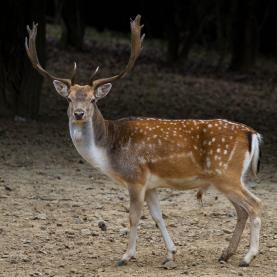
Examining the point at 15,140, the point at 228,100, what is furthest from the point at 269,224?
the point at 228,100

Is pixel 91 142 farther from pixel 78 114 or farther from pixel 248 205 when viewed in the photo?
pixel 248 205

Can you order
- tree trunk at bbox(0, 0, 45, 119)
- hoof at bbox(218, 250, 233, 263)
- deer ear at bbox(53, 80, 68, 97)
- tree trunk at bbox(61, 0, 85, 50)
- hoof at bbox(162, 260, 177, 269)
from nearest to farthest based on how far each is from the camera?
hoof at bbox(162, 260, 177, 269), hoof at bbox(218, 250, 233, 263), deer ear at bbox(53, 80, 68, 97), tree trunk at bbox(0, 0, 45, 119), tree trunk at bbox(61, 0, 85, 50)

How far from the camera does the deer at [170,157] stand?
20.9 ft

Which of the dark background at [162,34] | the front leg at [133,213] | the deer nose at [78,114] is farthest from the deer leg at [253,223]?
the dark background at [162,34]

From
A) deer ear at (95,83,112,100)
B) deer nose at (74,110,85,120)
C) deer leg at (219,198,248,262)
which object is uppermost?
deer ear at (95,83,112,100)

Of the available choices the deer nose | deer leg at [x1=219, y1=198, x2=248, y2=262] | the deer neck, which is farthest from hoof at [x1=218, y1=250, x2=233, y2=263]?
the deer nose

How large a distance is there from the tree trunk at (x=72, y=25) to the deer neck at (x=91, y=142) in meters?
17.2

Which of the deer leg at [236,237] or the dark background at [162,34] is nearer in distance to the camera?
the deer leg at [236,237]

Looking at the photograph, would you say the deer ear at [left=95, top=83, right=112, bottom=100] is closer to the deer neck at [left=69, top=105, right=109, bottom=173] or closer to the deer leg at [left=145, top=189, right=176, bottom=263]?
the deer neck at [left=69, top=105, right=109, bottom=173]

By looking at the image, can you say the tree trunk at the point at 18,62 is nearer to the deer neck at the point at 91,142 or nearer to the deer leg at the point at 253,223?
the deer neck at the point at 91,142

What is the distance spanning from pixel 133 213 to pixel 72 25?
58.7 feet

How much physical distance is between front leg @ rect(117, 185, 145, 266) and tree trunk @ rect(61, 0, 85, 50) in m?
17.4

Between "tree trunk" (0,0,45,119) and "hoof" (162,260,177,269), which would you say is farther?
"tree trunk" (0,0,45,119)

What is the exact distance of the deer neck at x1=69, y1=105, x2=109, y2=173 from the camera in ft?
21.4
